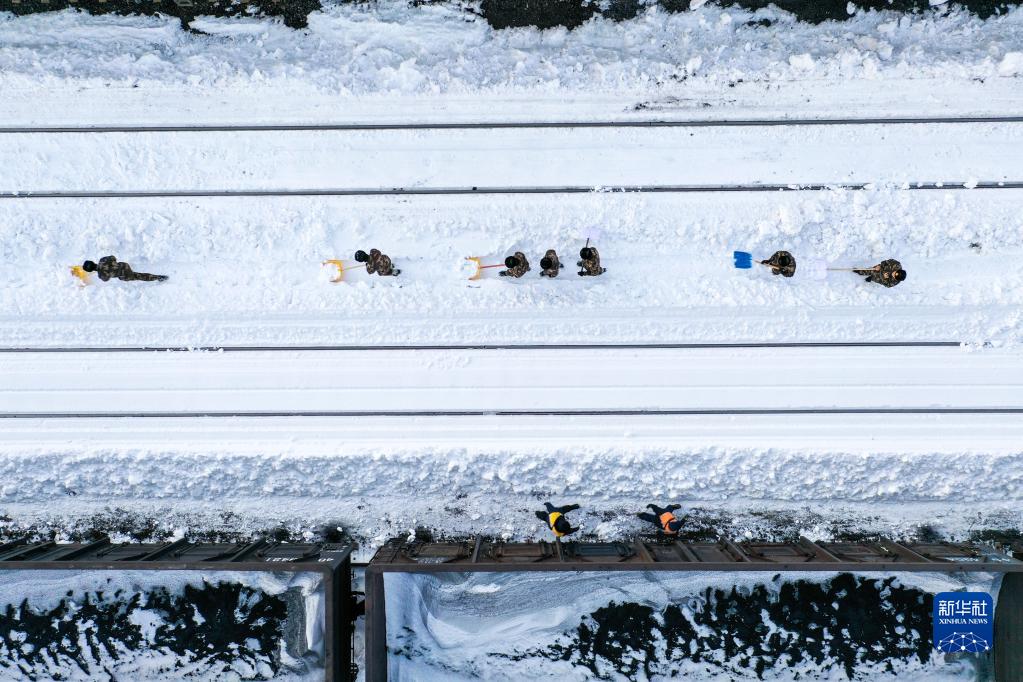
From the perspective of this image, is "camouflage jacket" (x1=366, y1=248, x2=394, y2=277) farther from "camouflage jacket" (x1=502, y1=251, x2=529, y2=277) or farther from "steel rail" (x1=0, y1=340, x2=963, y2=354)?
"camouflage jacket" (x1=502, y1=251, x2=529, y2=277)

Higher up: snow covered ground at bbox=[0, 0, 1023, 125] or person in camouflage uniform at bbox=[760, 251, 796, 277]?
snow covered ground at bbox=[0, 0, 1023, 125]

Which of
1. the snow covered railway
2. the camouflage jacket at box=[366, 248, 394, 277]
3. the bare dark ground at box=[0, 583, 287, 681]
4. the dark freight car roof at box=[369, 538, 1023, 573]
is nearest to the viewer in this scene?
the dark freight car roof at box=[369, 538, 1023, 573]

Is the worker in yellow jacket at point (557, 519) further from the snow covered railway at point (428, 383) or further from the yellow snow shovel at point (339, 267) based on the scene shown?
the yellow snow shovel at point (339, 267)

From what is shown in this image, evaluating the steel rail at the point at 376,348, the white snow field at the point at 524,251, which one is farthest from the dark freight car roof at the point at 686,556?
the steel rail at the point at 376,348

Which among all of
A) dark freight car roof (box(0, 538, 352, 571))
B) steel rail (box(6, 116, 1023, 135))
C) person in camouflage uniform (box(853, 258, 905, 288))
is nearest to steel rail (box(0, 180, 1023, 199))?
steel rail (box(6, 116, 1023, 135))

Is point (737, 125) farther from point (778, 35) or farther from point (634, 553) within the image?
point (634, 553)

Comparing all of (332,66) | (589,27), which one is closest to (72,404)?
(332,66)

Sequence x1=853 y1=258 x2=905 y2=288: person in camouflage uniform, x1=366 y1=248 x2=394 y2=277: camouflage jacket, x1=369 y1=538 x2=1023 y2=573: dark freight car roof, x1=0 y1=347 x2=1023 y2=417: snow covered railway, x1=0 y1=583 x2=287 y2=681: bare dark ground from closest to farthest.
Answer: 1. x1=369 y1=538 x2=1023 y2=573: dark freight car roof
2. x1=0 y1=583 x2=287 y2=681: bare dark ground
3. x1=853 y1=258 x2=905 y2=288: person in camouflage uniform
4. x1=366 y1=248 x2=394 y2=277: camouflage jacket
5. x1=0 y1=347 x2=1023 y2=417: snow covered railway
